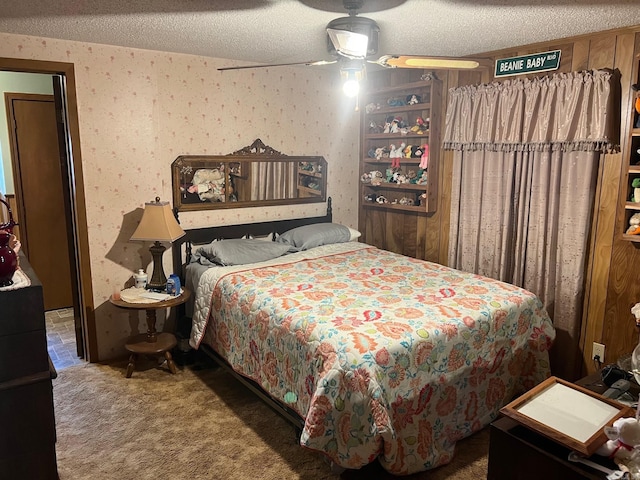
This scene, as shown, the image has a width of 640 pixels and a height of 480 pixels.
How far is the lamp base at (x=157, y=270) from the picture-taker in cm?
347

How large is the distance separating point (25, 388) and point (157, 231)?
158cm

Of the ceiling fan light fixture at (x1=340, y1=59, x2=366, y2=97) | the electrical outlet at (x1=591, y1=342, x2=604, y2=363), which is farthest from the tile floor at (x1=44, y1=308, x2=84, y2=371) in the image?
the electrical outlet at (x1=591, y1=342, x2=604, y2=363)

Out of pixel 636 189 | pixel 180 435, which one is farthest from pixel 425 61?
pixel 180 435

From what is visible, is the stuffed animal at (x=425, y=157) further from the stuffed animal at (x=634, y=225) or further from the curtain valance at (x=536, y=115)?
the stuffed animal at (x=634, y=225)

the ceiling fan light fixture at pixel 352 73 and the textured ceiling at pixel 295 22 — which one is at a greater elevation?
the textured ceiling at pixel 295 22

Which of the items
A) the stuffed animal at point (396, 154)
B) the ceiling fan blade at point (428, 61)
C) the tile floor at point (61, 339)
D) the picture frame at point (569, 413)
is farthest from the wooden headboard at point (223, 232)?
the picture frame at point (569, 413)

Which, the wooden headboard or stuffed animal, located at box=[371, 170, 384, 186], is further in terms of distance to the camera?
stuffed animal, located at box=[371, 170, 384, 186]

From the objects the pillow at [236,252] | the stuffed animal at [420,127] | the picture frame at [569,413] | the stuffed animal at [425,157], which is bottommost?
the picture frame at [569,413]

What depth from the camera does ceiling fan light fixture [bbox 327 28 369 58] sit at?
2234 millimetres

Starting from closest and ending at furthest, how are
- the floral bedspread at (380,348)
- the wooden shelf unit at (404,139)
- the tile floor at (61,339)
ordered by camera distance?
1. the floral bedspread at (380,348)
2. the tile floor at (61,339)
3. the wooden shelf unit at (404,139)

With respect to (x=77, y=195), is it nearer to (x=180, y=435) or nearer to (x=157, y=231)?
(x=157, y=231)

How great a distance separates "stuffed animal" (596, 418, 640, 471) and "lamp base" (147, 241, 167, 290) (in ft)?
9.42

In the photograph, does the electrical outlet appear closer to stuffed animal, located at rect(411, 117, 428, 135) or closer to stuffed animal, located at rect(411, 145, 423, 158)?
stuffed animal, located at rect(411, 145, 423, 158)

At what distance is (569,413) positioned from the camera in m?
1.67
